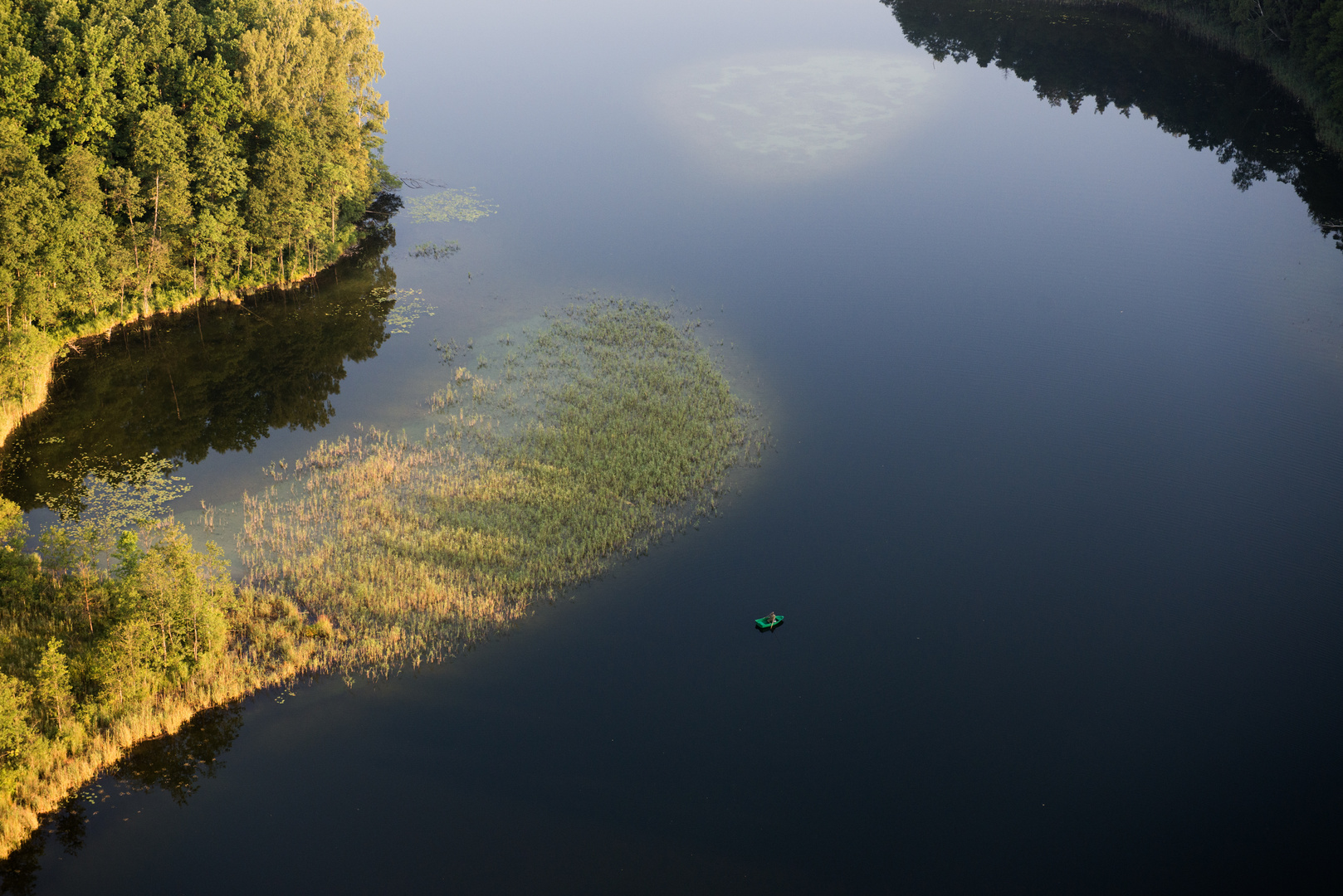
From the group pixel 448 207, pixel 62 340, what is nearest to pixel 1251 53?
pixel 448 207

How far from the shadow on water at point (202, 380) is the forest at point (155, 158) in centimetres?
112

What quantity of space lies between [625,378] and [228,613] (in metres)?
18.0

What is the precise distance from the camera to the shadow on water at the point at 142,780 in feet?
69.5

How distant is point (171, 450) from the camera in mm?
35875

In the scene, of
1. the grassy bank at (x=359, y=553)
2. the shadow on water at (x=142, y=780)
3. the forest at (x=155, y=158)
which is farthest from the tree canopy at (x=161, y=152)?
the shadow on water at (x=142, y=780)

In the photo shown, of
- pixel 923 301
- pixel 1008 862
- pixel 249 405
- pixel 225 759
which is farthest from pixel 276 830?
pixel 923 301

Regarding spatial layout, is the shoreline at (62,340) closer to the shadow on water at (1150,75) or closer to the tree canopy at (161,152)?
the tree canopy at (161,152)

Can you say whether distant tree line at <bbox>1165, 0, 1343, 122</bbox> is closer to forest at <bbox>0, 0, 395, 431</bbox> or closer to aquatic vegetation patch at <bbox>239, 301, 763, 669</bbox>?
aquatic vegetation patch at <bbox>239, 301, 763, 669</bbox>

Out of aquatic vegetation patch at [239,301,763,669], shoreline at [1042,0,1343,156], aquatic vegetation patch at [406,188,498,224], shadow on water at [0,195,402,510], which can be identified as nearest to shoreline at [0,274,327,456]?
shadow on water at [0,195,402,510]

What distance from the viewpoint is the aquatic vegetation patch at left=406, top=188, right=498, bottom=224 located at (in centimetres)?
5650

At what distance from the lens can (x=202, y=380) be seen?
40.7m

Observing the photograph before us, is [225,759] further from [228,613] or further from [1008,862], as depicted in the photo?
[1008,862]

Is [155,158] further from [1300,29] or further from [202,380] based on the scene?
[1300,29]

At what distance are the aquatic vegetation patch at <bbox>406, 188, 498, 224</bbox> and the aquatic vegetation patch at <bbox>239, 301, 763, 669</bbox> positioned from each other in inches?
698
